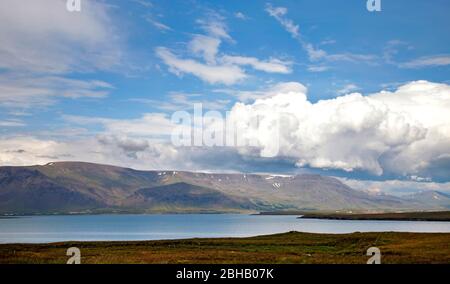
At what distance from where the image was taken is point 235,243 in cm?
10825

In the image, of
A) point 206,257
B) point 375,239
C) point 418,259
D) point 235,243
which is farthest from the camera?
point 235,243
